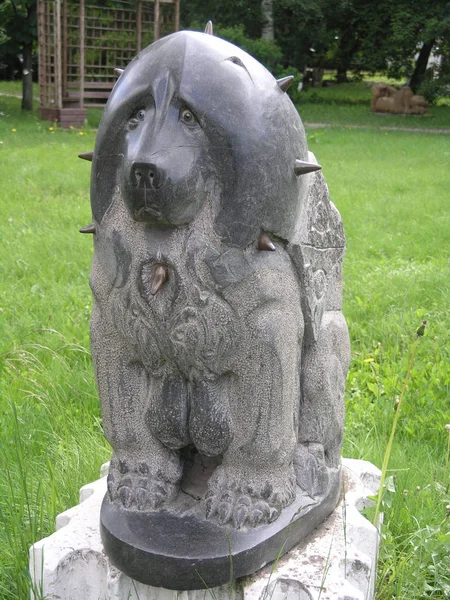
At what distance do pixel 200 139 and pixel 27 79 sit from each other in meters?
13.7

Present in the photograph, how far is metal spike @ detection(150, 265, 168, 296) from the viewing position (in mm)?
1729

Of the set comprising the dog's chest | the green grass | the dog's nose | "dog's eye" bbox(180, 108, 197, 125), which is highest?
"dog's eye" bbox(180, 108, 197, 125)

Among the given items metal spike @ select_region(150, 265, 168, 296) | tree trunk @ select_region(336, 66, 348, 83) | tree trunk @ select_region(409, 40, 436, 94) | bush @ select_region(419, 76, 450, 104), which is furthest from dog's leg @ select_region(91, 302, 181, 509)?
tree trunk @ select_region(336, 66, 348, 83)

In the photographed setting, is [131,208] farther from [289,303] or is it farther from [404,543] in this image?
[404,543]

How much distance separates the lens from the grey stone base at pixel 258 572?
1837 millimetres

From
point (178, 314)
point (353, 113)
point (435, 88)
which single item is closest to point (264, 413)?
point (178, 314)

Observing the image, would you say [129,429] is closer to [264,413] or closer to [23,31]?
[264,413]

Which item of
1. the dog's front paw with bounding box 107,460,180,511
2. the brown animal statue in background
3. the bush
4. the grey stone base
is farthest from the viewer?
the bush

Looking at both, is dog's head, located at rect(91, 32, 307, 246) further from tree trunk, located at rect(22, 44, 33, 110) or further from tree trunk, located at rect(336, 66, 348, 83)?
tree trunk, located at rect(336, 66, 348, 83)

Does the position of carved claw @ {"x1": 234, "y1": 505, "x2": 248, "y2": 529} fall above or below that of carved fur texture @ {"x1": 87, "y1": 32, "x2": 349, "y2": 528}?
below

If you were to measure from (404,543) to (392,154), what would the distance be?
8532mm

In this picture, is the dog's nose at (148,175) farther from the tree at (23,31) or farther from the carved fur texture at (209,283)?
the tree at (23,31)

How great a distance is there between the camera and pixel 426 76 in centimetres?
1939

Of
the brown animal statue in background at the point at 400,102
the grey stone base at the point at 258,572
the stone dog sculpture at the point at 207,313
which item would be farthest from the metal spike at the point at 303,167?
the brown animal statue in background at the point at 400,102
